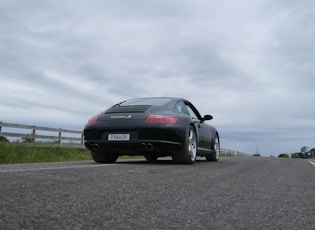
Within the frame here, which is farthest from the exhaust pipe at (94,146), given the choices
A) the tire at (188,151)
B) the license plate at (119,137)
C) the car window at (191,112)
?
the car window at (191,112)

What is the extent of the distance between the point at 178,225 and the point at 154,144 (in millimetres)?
4185

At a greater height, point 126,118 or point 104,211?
point 126,118

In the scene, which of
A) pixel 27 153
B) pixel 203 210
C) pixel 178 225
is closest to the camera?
pixel 178 225

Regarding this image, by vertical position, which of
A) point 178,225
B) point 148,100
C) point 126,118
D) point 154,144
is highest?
point 148,100

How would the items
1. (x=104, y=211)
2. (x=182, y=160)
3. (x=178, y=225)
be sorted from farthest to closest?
1. (x=182, y=160)
2. (x=104, y=211)
3. (x=178, y=225)

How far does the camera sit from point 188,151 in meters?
6.27

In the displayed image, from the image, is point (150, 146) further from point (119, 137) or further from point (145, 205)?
point (145, 205)

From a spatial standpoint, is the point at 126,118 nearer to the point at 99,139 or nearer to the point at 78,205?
the point at 99,139

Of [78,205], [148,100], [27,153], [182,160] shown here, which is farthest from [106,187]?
[27,153]

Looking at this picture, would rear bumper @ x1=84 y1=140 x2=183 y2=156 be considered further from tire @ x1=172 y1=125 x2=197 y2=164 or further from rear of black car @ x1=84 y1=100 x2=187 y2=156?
tire @ x1=172 y1=125 x2=197 y2=164

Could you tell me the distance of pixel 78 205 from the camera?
6.59ft

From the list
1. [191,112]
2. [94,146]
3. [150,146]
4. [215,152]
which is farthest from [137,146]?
[215,152]

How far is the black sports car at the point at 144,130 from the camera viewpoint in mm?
5879

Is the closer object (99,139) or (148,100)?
(99,139)
